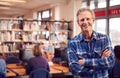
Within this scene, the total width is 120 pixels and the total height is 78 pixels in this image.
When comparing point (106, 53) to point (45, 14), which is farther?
point (45, 14)

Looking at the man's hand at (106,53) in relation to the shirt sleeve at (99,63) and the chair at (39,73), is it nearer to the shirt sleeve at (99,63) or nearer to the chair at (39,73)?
the shirt sleeve at (99,63)

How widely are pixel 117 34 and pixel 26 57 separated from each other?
3.42 meters

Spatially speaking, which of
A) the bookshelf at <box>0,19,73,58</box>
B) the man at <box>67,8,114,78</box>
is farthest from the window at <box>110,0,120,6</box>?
the man at <box>67,8,114,78</box>

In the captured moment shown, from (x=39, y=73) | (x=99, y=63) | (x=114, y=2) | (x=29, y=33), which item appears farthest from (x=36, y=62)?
(x=114, y=2)

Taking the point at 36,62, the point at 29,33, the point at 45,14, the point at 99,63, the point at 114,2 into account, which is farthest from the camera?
the point at 45,14

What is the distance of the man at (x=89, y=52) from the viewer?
65.6 inches

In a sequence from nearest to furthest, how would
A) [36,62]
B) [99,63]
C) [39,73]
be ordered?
1. [99,63]
2. [39,73]
3. [36,62]

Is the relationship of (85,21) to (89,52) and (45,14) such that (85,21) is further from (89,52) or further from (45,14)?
(45,14)

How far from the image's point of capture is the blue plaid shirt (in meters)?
1.66

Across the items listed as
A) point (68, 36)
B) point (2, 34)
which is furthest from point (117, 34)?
Answer: point (2, 34)

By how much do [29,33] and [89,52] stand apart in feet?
20.4

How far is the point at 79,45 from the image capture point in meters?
1.73

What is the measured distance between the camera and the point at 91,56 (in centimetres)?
169

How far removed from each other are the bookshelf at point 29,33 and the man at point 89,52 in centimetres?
582
